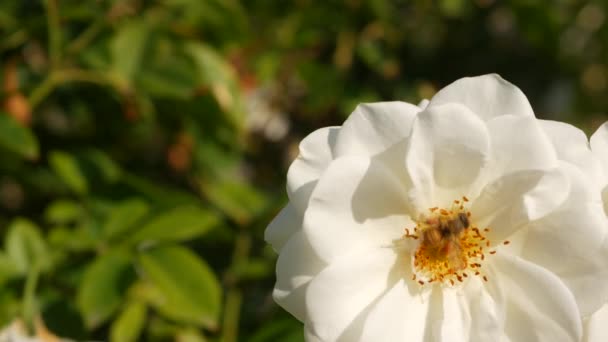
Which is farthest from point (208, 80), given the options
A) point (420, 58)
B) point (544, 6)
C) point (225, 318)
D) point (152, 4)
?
point (420, 58)

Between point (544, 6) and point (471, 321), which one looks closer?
point (471, 321)

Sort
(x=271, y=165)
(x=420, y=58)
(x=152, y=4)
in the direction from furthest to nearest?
(x=420, y=58)
(x=271, y=165)
(x=152, y=4)

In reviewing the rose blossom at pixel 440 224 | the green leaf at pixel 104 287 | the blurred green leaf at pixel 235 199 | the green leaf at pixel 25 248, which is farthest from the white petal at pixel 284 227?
the blurred green leaf at pixel 235 199

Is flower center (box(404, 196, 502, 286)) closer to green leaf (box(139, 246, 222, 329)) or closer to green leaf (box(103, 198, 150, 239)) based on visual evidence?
green leaf (box(139, 246, 222, 329))

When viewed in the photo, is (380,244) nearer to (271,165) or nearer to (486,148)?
(486,148)

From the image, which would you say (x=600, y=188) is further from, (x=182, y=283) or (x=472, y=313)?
(x=182, y=283)

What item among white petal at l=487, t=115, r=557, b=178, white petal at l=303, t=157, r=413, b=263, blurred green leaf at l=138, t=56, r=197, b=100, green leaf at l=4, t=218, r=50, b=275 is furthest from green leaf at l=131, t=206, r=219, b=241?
white petal at l=487, t=115, r=557, b=178
